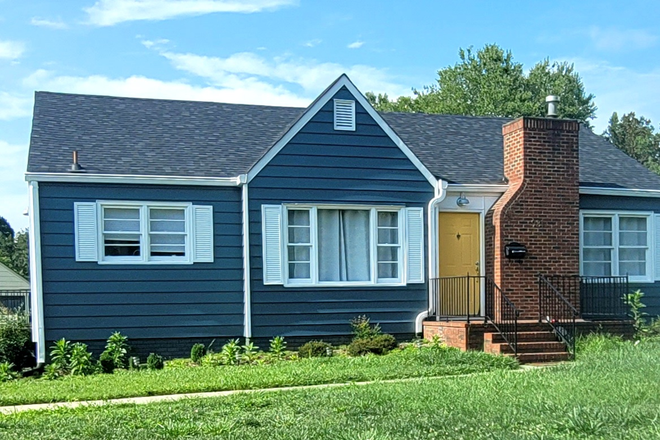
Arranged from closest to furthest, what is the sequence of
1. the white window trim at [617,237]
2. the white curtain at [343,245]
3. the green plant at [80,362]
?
the green plant at [80,362], the white curtain at [343,245], the white window trim at [617,237]

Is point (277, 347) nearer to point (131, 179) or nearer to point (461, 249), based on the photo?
point (131, 179)

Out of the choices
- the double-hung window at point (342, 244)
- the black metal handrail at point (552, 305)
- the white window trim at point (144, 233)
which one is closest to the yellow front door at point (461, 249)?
the double-hung window at point (342, 244)

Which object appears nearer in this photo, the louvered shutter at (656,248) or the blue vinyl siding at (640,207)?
the blue vinyl siding at (640,207)

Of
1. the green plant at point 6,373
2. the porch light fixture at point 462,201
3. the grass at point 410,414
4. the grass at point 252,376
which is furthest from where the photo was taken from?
the porch light fixture at point 462,201

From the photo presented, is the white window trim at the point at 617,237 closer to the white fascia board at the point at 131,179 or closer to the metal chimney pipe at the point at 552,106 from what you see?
the metal chimney pipe at the point at 552,106

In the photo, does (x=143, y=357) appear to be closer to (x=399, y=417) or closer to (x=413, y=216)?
(x=413, y=216)

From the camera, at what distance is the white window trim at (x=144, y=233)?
12.7 meters

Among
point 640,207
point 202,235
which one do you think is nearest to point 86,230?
point 202,235

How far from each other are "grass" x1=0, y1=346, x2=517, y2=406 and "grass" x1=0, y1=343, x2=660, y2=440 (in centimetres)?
102

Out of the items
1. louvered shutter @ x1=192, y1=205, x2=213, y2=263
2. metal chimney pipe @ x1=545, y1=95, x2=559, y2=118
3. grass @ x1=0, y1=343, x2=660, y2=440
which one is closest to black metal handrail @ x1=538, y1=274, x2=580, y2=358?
metal chimney pipe @ x1=545, y1=95, x2=559, y2=118

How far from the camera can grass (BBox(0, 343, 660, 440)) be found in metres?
6.18

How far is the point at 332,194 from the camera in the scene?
13.7m

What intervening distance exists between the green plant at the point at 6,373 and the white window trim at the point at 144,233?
2.16 meters

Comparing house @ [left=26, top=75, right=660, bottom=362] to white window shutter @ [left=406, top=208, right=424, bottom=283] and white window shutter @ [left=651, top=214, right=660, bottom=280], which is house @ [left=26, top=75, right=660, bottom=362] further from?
white window shutter @ [left=651, top=214, right=660, bottom=280]
